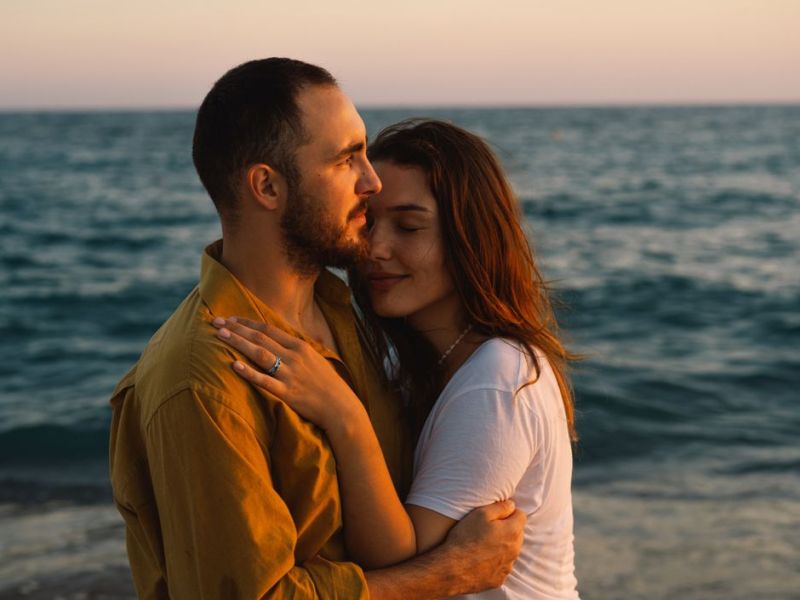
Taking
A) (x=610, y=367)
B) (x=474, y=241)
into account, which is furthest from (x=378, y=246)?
(x=610, y=367)

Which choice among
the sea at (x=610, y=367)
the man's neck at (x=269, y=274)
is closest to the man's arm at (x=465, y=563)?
the man's neck at (x=269, y=274)

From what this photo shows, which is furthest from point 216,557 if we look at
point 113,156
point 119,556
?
point 113,156

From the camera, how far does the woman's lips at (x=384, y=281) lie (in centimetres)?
281

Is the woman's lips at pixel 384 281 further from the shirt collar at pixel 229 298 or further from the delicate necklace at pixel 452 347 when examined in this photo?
the shirt collar at pixel 229 298

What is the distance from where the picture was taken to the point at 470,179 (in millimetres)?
2723

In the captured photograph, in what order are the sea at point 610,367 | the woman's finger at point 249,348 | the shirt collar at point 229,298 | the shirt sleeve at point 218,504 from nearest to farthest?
the shirt sleeve at point 218,504 < the woman's finger at point 249,348 < the shirt collar at point 229,298 < the sea at point 610,367

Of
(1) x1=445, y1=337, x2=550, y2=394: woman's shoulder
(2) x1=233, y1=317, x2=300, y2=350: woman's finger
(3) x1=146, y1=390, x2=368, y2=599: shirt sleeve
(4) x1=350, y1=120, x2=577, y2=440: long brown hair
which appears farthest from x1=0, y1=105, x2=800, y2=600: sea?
(3) x1=146, y1=390, x2=368, y2=599: shirt sleeve

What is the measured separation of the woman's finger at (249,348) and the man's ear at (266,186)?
314 millimetres

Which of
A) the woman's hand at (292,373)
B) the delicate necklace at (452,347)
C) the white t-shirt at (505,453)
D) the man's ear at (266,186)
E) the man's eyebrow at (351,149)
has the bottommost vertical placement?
the white t-shirt at (505,453)

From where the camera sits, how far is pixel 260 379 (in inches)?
85.1

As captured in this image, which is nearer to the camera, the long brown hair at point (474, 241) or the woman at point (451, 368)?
the woman at point (451, 368)

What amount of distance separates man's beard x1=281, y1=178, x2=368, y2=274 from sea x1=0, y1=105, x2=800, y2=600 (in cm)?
94

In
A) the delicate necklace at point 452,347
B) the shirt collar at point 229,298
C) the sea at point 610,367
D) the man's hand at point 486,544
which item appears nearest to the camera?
the shirt collar at point 229,298

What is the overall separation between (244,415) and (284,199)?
513mm
